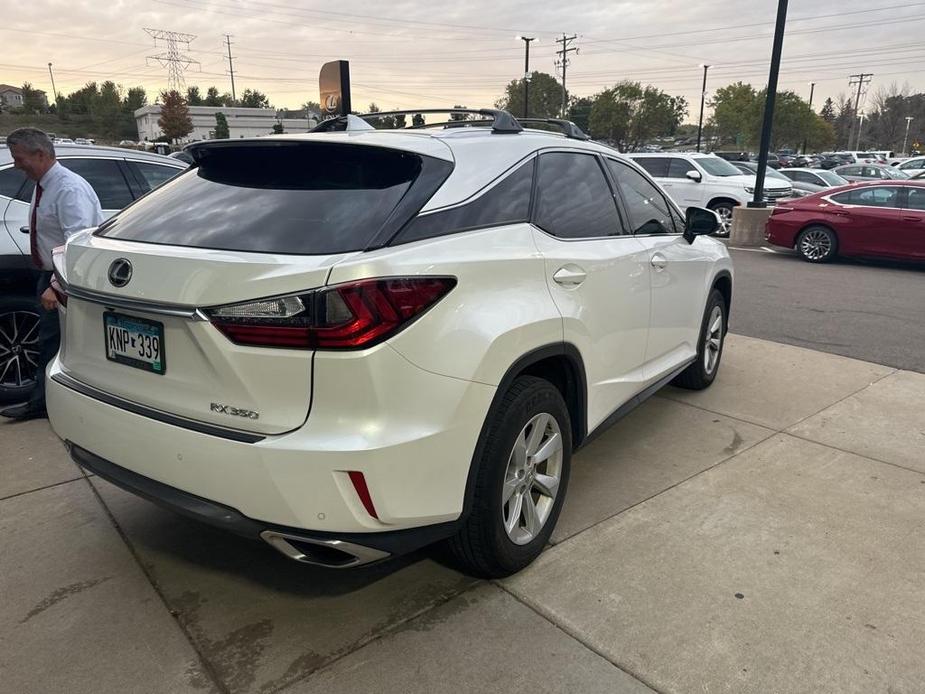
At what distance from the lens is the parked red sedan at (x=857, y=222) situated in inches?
439

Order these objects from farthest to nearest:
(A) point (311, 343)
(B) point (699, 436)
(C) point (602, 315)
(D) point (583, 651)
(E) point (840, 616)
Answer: (B) point (699, 436)
(C) point (602, 315)
(E) point (840, 616)
(D) point (583, 651)
(A) point (311, 343)

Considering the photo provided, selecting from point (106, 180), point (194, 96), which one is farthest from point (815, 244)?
point (194, 96)

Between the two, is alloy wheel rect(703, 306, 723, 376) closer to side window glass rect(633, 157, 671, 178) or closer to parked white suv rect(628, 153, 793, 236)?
parked white suv rect(628, 153, 793, 236)

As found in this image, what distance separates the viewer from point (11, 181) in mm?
4902

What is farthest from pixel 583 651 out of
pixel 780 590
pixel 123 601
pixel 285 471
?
pixel 123 601

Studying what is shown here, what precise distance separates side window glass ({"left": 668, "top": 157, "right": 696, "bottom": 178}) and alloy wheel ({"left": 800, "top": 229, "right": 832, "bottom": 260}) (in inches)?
138

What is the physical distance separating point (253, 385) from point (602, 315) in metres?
1.69

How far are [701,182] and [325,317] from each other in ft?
47.7

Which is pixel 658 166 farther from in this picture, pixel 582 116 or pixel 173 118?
pixel 173 118

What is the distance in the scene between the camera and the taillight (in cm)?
210

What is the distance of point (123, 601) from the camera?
274 cm

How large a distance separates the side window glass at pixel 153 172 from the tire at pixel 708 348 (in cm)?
421

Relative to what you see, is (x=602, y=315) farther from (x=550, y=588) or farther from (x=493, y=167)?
(x=550, y=588)

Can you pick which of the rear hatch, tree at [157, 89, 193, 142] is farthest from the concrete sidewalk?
tree at [157, 89, 193, 142]
